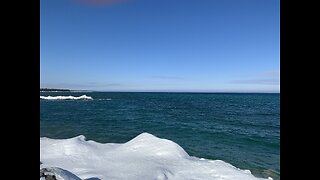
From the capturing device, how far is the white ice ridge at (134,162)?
716 centimetres

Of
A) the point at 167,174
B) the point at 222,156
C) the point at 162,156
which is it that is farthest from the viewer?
the point at 222,156

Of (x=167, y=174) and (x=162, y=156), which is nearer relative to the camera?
(x=167, y=174)

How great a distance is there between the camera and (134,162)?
8102 millimetres

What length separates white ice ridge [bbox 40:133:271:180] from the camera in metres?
7.16
